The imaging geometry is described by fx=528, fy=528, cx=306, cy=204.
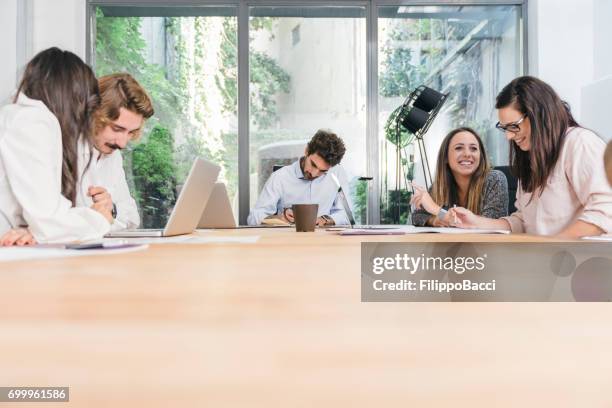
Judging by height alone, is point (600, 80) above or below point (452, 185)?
above

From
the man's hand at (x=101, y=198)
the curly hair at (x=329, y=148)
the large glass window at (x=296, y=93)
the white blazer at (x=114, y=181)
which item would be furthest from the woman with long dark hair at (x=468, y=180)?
the man's hand at (x=101, y=198)

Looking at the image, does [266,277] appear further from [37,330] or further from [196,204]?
[196,204]

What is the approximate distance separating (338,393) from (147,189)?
4704 millimetres

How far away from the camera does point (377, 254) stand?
1.34ft

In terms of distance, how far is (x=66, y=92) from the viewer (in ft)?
5.40

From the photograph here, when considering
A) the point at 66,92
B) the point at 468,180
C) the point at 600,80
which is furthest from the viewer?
the point at 600,80

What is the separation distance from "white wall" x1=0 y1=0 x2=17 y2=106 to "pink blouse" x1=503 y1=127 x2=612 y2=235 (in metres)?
3.65

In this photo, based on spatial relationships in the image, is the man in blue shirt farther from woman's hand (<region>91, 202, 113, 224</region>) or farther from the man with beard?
woman's hand (<region>91, 202, 113, 224</region>)

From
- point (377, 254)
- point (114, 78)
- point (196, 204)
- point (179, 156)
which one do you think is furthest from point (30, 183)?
point (179, 156)

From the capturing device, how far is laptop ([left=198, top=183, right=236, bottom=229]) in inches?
90.0

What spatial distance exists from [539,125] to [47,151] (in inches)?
66.9

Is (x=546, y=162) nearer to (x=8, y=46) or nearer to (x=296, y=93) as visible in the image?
(x=296, y=93)

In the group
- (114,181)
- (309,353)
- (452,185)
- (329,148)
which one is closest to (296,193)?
(329,148)

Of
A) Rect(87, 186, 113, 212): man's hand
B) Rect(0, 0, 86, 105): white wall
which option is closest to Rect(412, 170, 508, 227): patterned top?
Rect(87, 186, 113, 212): man's hand
